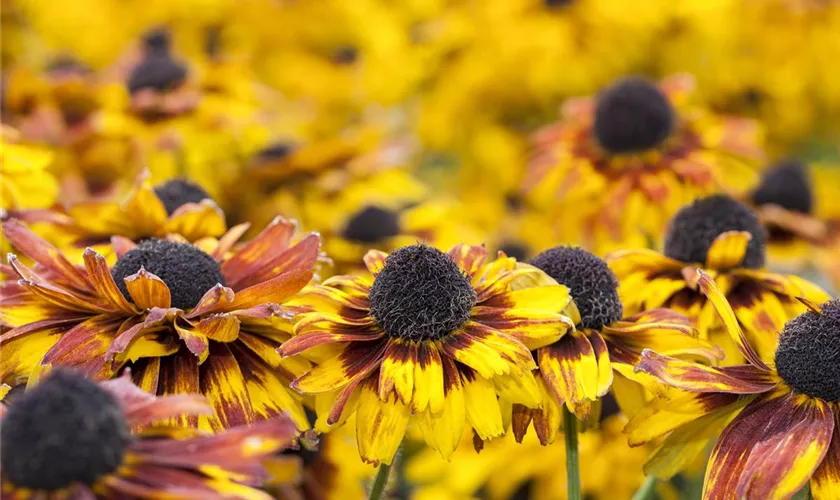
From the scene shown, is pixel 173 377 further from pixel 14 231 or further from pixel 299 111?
pixel 299 111

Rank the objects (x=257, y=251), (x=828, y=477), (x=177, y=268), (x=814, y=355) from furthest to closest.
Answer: (x=257, y=251)
(x=177, y=268)
(x=814, y=355)
(x=828, y=477)

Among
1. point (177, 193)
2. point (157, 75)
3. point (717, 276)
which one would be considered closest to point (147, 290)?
point (177, 193)

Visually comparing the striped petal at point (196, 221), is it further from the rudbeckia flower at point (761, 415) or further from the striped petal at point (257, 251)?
the rudbeckia flower at point (761, 415)

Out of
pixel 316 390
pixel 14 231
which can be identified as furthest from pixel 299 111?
pixel 316 390

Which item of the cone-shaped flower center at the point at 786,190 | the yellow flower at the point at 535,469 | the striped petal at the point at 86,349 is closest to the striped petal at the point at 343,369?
the striped petal at the point at 86,349

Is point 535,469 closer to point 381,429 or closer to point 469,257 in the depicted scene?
point 469,257

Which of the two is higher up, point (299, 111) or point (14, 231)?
point (14, 231)
